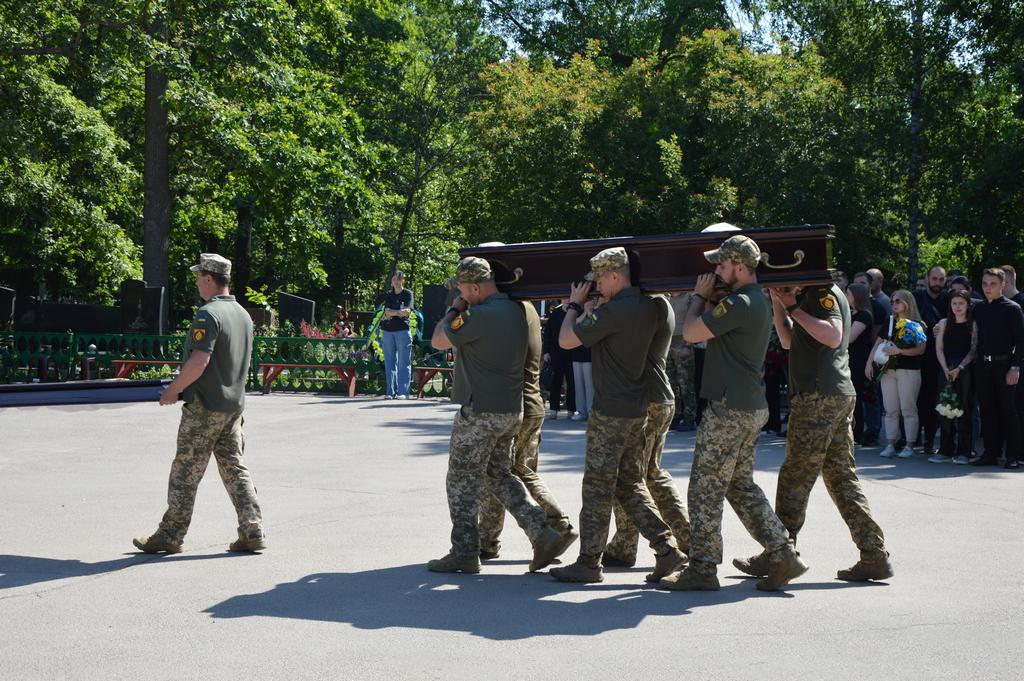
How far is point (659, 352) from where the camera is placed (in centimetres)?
704

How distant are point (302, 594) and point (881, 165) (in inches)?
922

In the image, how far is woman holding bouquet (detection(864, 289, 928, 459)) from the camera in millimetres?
12760

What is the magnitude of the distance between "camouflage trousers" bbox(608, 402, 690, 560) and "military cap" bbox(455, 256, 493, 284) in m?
1.29

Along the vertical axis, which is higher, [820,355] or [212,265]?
[212,265]

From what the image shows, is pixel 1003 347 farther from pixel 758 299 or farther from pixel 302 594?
pixel 302 594

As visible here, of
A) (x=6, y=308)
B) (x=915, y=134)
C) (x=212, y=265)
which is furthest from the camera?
(x=6, y=308)

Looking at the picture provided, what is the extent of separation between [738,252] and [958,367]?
23.3 feet

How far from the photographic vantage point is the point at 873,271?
14.2 meters

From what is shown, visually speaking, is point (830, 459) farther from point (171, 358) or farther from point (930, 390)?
point (171, 358)

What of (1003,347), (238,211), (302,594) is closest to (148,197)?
(238,211)

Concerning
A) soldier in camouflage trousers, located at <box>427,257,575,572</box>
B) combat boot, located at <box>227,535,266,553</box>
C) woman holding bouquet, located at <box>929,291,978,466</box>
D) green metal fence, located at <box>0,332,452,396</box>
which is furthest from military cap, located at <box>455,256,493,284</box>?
green metal fence, located at <box>0,332,452,396</box>

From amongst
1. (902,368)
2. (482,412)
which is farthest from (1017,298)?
(482,412)

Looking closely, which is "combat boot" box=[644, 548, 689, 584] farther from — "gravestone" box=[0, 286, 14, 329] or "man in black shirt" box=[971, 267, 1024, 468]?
"gravestone" box=[0, 286, 14, 329]

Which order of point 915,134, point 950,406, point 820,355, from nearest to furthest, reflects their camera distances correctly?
point 820,355
point 950,406
point 915,134
